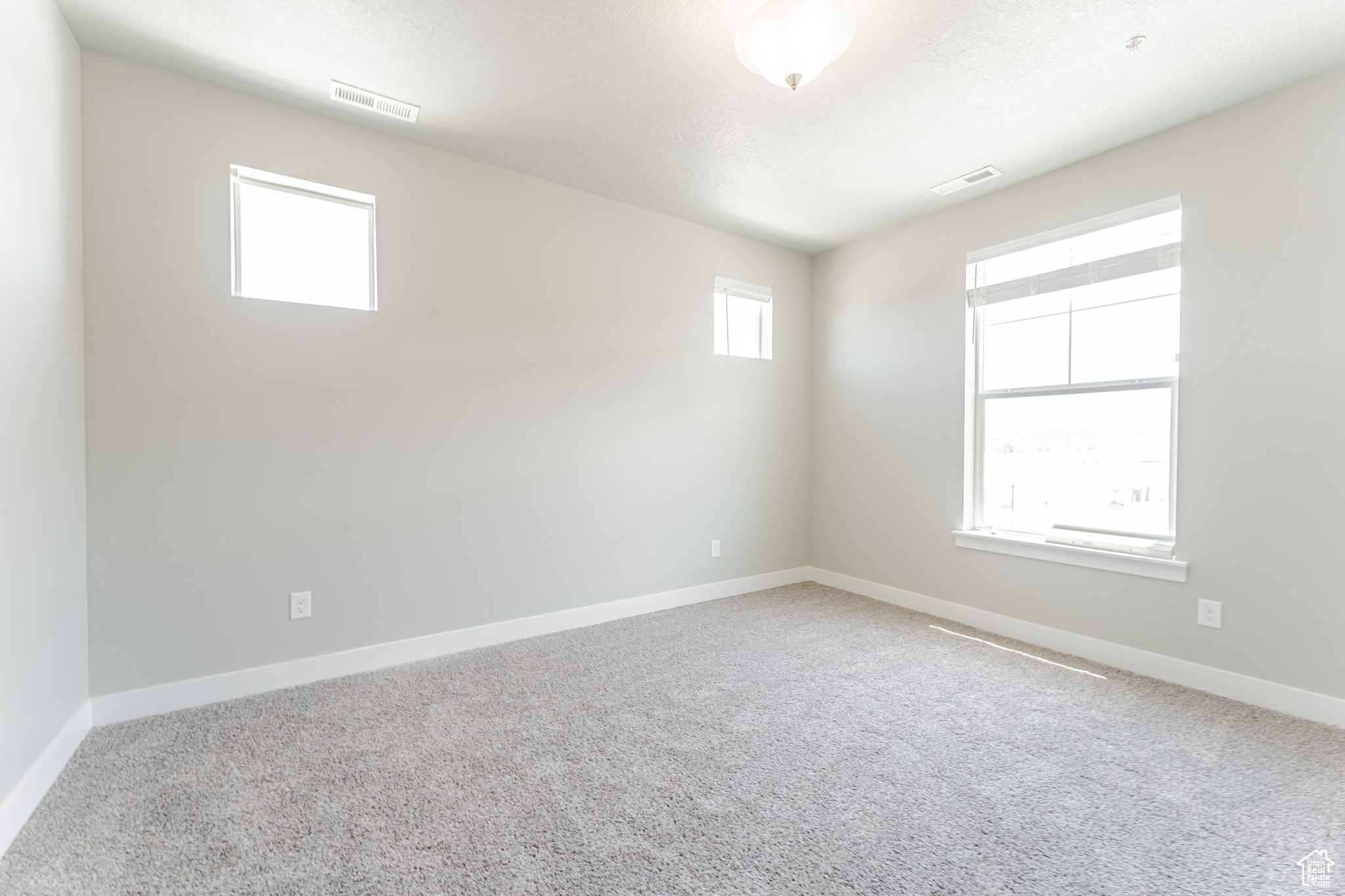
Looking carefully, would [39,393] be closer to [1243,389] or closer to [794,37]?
[794,37]

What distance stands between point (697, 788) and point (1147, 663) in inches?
99.1

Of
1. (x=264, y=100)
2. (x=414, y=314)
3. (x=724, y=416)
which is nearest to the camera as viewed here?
(x=264, y=100)

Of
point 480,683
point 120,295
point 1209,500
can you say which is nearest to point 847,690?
point 480,683

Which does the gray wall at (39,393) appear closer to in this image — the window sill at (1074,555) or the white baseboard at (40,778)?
the white baseboard at (40,778)

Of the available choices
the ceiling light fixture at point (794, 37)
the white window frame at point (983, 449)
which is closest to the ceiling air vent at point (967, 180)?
the white window frame at point (983, 449)

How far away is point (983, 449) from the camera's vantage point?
12.4 feet

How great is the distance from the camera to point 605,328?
3775 mm

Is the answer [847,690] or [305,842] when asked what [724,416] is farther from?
[305,842]

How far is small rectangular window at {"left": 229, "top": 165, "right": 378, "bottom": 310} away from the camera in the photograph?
8.75 ft

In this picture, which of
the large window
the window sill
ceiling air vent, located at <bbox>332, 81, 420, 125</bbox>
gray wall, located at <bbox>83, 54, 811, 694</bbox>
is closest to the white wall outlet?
the window sill

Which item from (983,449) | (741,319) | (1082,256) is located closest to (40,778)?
(741,319)

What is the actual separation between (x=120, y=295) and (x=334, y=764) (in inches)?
81.8

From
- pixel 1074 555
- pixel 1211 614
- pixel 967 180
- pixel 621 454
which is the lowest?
pixel 1211 614

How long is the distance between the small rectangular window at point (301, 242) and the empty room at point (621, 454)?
0.02 meters
